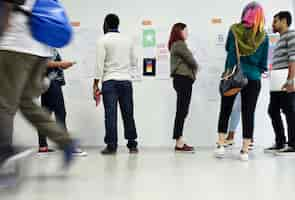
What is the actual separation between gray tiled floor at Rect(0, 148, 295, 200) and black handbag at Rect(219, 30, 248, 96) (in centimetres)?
49

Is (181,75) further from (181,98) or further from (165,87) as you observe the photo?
(165,87)

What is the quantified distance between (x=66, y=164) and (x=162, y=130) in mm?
2092

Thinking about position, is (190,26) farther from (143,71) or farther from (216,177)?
(216,177)

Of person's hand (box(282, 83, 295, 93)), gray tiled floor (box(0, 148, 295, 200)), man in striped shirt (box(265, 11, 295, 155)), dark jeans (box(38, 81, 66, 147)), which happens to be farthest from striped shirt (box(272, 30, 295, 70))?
dark jeans (box(38, 81, 66, 147))

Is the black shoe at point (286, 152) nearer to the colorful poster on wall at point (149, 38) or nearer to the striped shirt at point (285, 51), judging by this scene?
the striped shirt at point (285, 51)

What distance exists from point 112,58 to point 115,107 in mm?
397

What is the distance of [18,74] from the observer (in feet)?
4.30

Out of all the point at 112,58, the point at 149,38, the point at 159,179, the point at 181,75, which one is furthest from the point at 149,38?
the point at 159,179

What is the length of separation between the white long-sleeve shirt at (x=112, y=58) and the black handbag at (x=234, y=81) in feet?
2.69

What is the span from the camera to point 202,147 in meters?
3.50

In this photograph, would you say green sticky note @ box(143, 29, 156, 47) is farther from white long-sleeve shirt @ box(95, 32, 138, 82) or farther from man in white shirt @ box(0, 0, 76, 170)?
man in white shirt @ box(0, 0, 76, 170)

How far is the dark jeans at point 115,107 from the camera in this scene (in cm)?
286

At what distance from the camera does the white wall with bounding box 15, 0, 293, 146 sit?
364 cm

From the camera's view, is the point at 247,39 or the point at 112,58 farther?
the point at 112,58
